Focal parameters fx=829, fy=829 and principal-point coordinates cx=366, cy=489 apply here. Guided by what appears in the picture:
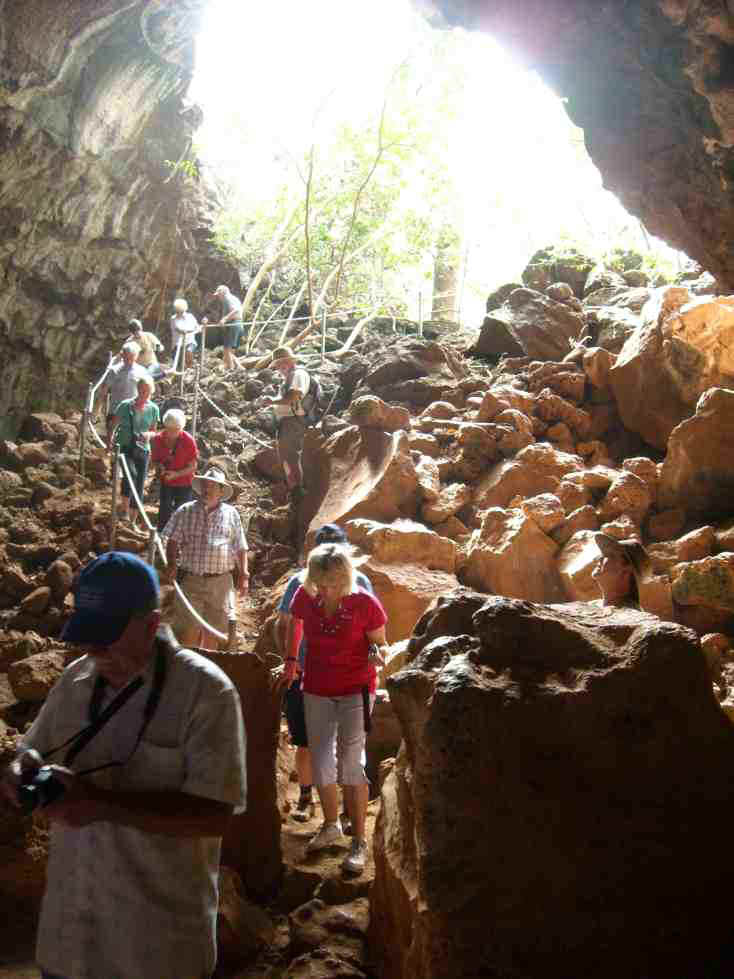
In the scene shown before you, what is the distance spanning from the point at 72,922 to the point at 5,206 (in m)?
12.4

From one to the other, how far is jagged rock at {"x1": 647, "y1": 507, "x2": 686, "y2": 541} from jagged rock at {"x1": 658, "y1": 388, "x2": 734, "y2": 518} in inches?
4.9

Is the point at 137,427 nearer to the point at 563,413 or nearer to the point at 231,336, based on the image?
the point at 563,413

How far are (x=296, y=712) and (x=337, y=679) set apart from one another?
0.64 meters

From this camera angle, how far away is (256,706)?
15.9ft

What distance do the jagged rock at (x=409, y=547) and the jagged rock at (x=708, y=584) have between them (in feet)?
8.55

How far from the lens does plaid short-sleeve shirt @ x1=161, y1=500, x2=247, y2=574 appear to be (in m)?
7.14

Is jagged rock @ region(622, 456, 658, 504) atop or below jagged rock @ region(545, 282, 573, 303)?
below

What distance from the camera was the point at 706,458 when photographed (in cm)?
839

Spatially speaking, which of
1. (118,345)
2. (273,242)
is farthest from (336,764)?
(273,242)

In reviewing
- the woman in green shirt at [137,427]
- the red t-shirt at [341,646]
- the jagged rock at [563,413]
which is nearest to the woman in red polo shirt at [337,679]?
the red t-shirt at [341,646]

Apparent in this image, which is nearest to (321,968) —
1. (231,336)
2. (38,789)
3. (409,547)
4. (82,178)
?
(38,789)

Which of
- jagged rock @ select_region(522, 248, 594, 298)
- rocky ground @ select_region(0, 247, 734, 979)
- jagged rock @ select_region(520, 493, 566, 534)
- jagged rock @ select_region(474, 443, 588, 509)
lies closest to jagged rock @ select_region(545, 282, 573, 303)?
rocky ground @ select_region(0, 247, 734, 979)

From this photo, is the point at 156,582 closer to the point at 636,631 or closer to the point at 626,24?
the point at 636,631

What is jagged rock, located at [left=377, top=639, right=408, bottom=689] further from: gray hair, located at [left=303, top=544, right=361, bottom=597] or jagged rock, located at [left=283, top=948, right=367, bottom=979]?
jagged rock, located at [left=283, top=948, right=367, bottom=979]
